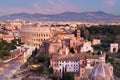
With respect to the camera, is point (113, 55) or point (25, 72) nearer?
point (25, 72)

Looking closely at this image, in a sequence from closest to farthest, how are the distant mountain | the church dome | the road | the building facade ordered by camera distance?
the church dome → the road → the building facade → the distant mountain

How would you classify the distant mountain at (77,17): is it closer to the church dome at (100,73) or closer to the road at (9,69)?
the road at (9,69)

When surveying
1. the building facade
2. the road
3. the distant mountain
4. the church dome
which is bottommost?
the distant mountain

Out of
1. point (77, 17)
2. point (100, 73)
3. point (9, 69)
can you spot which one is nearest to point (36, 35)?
point (9, 69)

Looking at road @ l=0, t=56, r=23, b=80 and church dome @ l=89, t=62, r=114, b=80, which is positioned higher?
church dome @ l=89, t=62, r=114, b=80

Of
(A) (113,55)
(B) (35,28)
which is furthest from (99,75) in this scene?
(B) (35,28)

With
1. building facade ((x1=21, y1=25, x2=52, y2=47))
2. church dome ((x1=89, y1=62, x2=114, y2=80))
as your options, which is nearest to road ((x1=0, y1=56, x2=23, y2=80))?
building facade ((x1=21, y1=25, x2=52, y2=47))

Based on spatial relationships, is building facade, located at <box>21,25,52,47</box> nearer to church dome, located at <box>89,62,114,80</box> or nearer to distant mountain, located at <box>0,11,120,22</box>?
church dome, located at <box>89,62,114,80</box>

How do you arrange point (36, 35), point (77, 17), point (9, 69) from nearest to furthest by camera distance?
1. point (9, 69)
2. point (36, 35)
3. point (77, 17)

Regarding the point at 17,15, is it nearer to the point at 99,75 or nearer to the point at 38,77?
the point at 38,77

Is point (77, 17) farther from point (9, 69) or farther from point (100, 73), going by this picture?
point (100, 73)

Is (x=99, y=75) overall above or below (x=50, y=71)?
above
